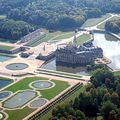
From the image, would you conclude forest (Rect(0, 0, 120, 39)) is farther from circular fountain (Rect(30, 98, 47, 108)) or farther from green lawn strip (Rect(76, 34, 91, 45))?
circular fountain (Rect(30, 98, 47, 108))

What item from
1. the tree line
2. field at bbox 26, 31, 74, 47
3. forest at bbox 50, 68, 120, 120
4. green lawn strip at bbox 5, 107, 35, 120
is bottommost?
green lawn strip at bbox 5, 107, 35, 120

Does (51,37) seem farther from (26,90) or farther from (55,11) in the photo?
(26,90)

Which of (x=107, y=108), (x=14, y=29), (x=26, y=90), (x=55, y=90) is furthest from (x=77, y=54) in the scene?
(x=107, y=108)

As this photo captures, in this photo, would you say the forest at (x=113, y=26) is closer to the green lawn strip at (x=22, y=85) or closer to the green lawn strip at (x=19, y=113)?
the green lawn strip at (x=22, y=85)

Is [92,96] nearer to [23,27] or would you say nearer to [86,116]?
[86,116]

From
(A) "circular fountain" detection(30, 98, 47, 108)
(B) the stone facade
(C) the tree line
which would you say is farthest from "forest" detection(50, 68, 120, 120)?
(C) the tree line

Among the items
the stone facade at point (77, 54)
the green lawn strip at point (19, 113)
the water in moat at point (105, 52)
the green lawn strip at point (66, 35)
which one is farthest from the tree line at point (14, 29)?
the green lawn strip at point (19, 113)

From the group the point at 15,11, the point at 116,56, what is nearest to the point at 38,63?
the point at 116,56
